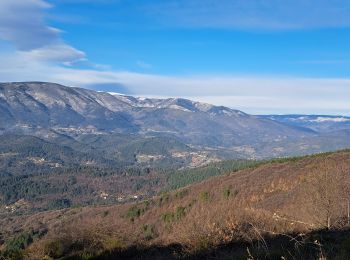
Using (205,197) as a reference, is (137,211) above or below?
below

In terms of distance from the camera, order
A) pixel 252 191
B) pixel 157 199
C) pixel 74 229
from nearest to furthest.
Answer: pixel 74 229 < pixel 252 191 < pixel 157 199

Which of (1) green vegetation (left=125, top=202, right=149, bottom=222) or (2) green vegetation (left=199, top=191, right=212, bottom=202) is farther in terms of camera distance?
(1) green vegetation (left=125, top=202, right=149, bottom=222)

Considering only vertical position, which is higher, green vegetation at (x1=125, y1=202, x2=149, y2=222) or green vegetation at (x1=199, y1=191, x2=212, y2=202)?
green vegetation at (x1=199, y1=191, x2=212, y2=202)

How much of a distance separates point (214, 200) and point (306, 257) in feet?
257

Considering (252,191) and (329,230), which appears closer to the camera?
(329,230)

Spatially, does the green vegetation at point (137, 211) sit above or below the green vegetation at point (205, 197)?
below

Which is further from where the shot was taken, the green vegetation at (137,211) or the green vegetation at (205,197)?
the green vegetation at (137,211)

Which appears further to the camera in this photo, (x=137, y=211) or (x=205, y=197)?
(x=137, y=211)

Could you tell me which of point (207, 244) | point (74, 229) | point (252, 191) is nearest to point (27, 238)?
point (252, 191)

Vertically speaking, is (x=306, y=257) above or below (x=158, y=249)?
above

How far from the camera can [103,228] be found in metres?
19.0

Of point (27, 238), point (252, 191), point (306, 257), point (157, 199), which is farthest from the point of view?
point (157, 199)

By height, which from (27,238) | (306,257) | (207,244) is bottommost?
(27,238)

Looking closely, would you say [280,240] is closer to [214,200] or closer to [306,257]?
[306,257]
